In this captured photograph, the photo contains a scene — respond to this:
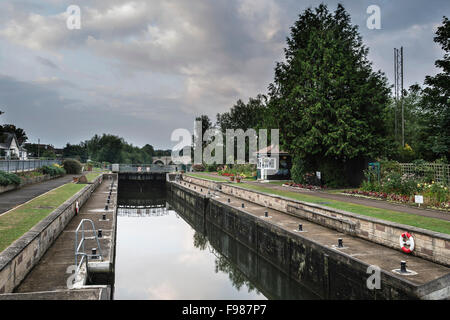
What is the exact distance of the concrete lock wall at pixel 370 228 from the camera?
720 centimetres

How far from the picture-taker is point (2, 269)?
537cm

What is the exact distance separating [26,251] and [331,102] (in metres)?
18.6

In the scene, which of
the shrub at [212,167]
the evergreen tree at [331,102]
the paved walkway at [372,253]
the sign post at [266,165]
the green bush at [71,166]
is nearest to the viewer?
the paved walkway at [372,253]

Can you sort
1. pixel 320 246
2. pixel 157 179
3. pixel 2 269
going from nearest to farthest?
pixel 2 269, pixel 320 246, pixel 157 179

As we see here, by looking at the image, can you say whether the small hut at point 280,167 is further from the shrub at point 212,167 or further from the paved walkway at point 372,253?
the shrub at point 212,167

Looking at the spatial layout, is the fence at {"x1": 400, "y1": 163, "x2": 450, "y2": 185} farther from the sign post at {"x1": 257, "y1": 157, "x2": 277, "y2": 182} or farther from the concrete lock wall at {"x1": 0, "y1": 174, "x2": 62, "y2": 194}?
the concrete lock wall at {"x1": 0, "y1": 174, "x2": 62, "y2": 194}

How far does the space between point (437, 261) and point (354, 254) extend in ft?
5.75

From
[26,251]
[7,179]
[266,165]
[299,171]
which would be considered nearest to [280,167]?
[266,165]

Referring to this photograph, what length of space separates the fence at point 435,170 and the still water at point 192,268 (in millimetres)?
8759

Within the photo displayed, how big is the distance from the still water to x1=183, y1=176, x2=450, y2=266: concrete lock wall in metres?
2.51

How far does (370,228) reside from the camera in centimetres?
939

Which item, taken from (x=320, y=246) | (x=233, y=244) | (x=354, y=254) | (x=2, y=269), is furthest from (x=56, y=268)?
(x=233, y=244)

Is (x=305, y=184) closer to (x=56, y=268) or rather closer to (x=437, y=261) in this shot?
(x=437, y=261)

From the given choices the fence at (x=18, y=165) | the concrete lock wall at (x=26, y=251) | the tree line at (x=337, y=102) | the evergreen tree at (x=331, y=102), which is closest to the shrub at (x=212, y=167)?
the fence at (x=18, y=165)
